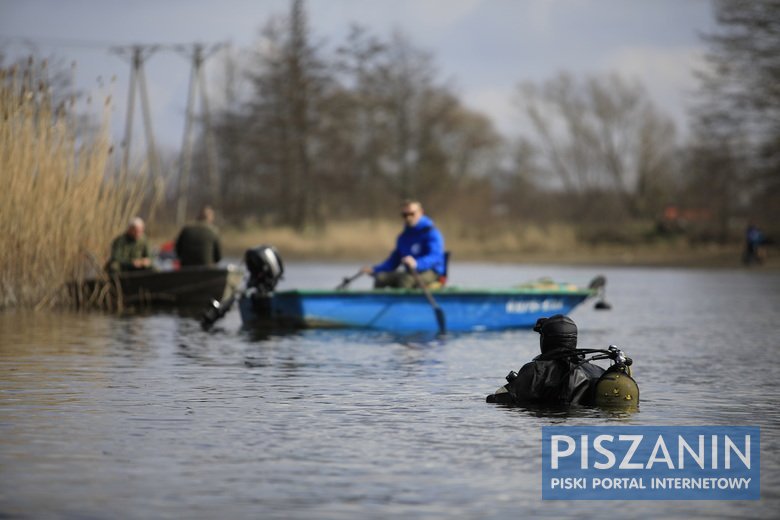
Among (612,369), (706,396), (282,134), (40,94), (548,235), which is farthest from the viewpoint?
(282,134)

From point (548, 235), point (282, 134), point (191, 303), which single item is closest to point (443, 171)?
point (282, 134)

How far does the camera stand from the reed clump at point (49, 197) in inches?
858

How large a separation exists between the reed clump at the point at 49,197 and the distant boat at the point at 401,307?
3627 mm

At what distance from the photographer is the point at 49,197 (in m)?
22.5

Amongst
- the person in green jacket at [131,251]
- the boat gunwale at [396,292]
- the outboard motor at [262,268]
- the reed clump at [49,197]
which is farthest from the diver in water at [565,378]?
the person in green jacket at [131,251]

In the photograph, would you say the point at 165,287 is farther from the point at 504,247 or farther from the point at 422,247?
the point at 504,247

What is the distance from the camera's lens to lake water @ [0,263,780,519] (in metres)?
8.16

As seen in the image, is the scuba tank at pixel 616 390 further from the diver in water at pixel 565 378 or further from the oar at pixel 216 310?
the oar at pixel 216 310

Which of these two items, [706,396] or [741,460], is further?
[706,396]

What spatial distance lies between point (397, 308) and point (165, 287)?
19.8ft

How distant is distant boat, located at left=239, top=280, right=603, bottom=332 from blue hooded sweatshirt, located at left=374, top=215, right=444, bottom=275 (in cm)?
41

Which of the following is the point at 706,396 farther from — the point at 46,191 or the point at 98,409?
the point at 46,191

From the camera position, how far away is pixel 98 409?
12039mm

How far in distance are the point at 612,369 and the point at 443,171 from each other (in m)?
61.5
